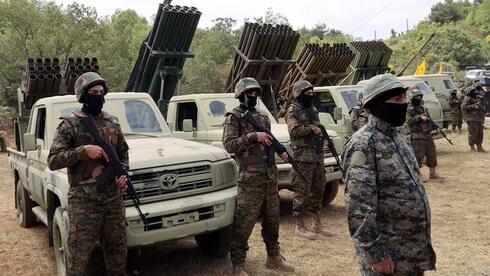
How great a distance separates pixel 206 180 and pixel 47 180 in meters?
1.54

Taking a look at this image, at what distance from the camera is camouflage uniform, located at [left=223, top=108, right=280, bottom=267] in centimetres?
455

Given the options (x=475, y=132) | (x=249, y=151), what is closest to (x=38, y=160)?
(x=249, y=151)

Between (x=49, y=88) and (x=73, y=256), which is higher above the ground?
(x=49, y=88)

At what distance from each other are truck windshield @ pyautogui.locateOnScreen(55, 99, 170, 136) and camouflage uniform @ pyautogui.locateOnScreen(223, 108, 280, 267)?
1.21m

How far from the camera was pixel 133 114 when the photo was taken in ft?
18.2

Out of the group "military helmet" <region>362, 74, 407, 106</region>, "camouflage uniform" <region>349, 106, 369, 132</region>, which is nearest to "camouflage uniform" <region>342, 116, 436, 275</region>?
"military helmet" <region>362, 74, 407, 106</region>

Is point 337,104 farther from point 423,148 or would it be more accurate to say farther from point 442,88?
point 442,88

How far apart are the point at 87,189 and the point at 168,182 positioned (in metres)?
0.80

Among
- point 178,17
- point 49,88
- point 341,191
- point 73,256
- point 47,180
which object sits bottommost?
point 341,191

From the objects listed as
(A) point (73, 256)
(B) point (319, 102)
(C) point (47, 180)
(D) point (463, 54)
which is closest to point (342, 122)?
(B) point (319, 102)

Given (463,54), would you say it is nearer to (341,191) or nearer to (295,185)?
(341,191)

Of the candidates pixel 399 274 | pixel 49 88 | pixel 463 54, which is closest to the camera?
pixel 399 274

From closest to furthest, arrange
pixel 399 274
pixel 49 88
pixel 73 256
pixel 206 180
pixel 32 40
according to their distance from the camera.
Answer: pixel 399 274 < pixel 73 256 < pixel 206 180 < pixel 49 88 < pixel 32 40

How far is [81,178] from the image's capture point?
12.4 ft
